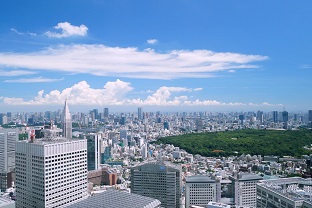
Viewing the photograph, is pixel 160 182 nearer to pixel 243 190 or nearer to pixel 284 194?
pixel 243 190

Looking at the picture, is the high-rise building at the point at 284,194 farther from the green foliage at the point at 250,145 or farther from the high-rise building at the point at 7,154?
the green foliage at the point at 250,145

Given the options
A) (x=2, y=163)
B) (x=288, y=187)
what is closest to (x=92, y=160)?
(x=2, y=163)

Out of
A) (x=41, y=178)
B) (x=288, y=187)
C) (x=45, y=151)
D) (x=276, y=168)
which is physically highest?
(x=45, y=151)

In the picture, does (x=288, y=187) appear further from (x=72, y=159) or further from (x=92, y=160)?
(x=92, y=160)

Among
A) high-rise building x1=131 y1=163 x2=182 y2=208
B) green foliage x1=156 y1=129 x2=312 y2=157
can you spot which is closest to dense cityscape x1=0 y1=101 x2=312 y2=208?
high-rise building x1=131 y1=163 x2=182 y2=208

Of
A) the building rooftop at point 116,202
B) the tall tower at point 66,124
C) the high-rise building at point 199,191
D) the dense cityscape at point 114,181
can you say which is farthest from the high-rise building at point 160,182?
the tall tower at point 66,124

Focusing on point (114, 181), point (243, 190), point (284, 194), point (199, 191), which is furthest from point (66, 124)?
point (284, 194)
